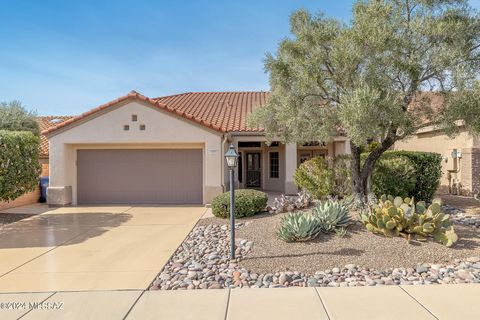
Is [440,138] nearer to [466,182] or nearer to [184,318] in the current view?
[466,182]

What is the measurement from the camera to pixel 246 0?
37.8ft

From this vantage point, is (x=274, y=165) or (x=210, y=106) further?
(x=210, y=106)

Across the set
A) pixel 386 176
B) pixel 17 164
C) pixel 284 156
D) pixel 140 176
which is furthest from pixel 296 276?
pixel 284 156

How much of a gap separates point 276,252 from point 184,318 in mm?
2903

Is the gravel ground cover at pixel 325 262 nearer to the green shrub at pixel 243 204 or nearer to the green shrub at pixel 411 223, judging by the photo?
the green shrub at pixel 411 223

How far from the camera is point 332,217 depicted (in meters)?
7.87

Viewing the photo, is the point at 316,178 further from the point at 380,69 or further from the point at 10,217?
the point at 10,217

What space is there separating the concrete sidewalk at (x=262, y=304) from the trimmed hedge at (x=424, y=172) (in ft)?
22.4

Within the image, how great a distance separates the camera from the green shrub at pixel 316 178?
11516mm

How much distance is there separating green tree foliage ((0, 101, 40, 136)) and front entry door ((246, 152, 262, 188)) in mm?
11132

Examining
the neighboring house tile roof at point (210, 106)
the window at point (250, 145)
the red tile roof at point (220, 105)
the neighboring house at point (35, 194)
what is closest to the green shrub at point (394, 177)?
the neighboring house tile roof at point (210, 106)

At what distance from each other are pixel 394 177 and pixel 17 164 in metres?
12.4

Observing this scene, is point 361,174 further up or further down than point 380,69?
further down

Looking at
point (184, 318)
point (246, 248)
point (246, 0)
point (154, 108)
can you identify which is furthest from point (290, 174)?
point (184, 318)
